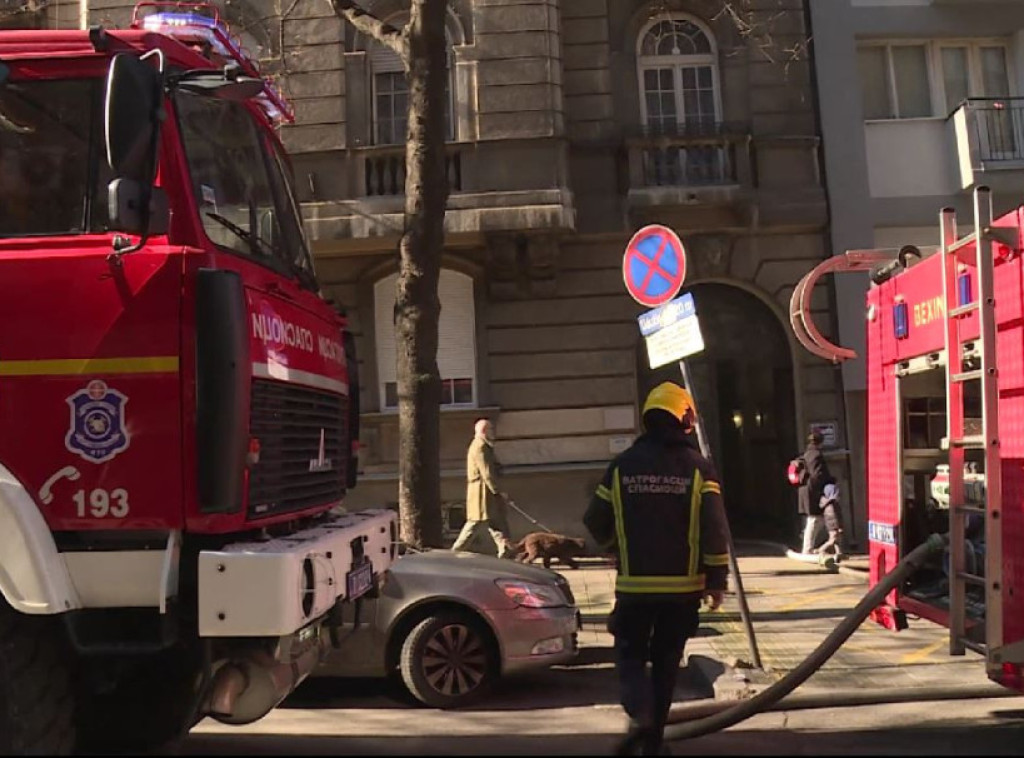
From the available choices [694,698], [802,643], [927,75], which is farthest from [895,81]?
[694,698]

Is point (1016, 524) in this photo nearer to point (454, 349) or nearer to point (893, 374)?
point (893, 374)

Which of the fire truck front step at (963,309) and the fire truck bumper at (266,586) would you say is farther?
the fire truck front step at (963,309)

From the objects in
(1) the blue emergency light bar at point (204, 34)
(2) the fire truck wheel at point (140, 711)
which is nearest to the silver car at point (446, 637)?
(2) the fire truck wheel at point (140, 711)

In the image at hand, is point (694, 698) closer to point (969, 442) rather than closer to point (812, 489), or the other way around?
point (969, 442)

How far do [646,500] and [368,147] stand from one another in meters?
10.4

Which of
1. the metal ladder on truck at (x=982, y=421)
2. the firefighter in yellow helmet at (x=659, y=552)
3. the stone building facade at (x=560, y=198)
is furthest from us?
the stone building facade at (x=560, y=198)

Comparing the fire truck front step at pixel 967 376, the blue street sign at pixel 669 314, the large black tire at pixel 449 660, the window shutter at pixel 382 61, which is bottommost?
the large black tire at pixel 449 660

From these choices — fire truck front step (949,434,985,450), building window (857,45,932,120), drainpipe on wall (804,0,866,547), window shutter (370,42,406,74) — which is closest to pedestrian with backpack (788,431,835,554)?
drainpipe on wall (804,0,866,547)

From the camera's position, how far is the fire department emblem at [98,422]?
383 cm

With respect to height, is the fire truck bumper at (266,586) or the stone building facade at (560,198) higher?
the stone building facade at (560,198)

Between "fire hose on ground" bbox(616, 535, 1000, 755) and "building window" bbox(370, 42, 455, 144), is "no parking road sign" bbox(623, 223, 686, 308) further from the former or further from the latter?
"building window" bbox(370, 42, 455, 144)

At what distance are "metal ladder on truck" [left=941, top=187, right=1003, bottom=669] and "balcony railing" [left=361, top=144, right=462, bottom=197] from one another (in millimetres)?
9173

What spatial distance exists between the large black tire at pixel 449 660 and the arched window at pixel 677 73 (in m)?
10.1

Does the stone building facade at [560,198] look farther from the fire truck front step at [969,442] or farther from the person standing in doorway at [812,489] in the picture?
the fire truck front step at [969,442]
